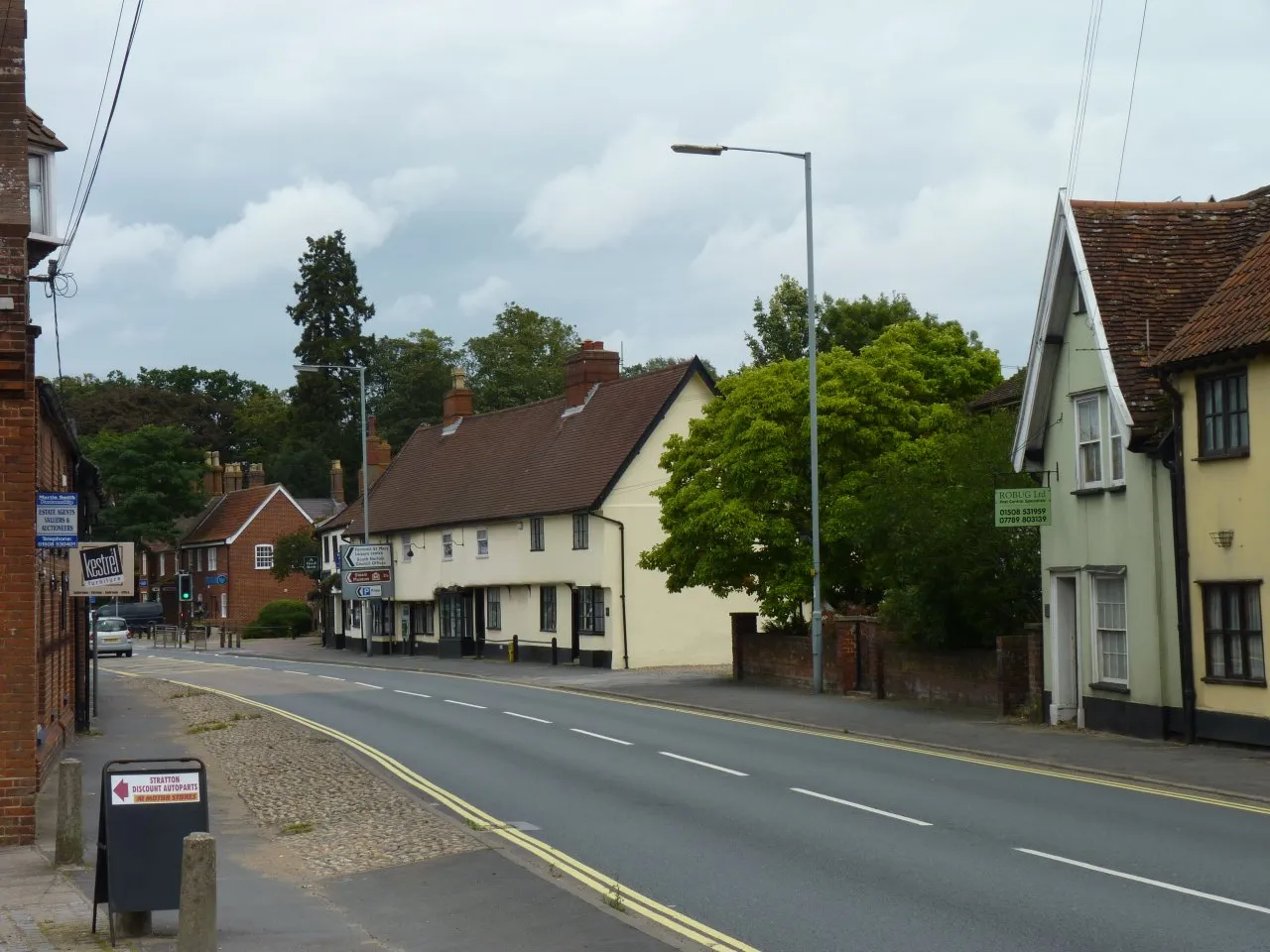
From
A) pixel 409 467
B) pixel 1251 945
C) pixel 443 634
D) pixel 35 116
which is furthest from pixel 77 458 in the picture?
pixel 409 467

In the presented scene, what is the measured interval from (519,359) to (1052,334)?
70341mm

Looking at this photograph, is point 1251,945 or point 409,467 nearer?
point 1251,945

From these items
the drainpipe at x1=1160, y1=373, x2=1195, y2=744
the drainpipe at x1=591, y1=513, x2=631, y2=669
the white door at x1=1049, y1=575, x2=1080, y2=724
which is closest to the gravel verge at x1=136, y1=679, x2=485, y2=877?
the drainpipe at x1=1160, y1=373, x2=1195, y2=744

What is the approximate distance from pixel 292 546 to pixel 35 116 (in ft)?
196

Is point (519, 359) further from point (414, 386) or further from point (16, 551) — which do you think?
point (16, 551)

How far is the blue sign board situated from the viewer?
16.9 m

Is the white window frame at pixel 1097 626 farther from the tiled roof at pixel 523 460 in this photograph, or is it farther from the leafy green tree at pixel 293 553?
the leafy green tree at pixel 293 553

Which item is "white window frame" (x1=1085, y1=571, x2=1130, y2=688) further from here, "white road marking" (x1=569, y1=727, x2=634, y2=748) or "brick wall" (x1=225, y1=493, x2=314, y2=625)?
"brick wall" (x1=225, y1=493, x2=314, y2=625)

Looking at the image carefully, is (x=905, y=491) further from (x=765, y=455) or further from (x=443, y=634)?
(x=443, y=634)

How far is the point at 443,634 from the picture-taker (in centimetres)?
5816

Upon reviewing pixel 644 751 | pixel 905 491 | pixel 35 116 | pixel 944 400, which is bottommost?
pixel 644 751

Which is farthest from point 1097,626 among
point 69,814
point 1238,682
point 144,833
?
point 144,833

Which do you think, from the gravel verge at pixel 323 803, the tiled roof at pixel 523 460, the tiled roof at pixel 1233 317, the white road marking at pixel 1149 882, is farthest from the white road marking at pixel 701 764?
the tiled roof at pixel 523 460

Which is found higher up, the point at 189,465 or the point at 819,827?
the point at 189,465
